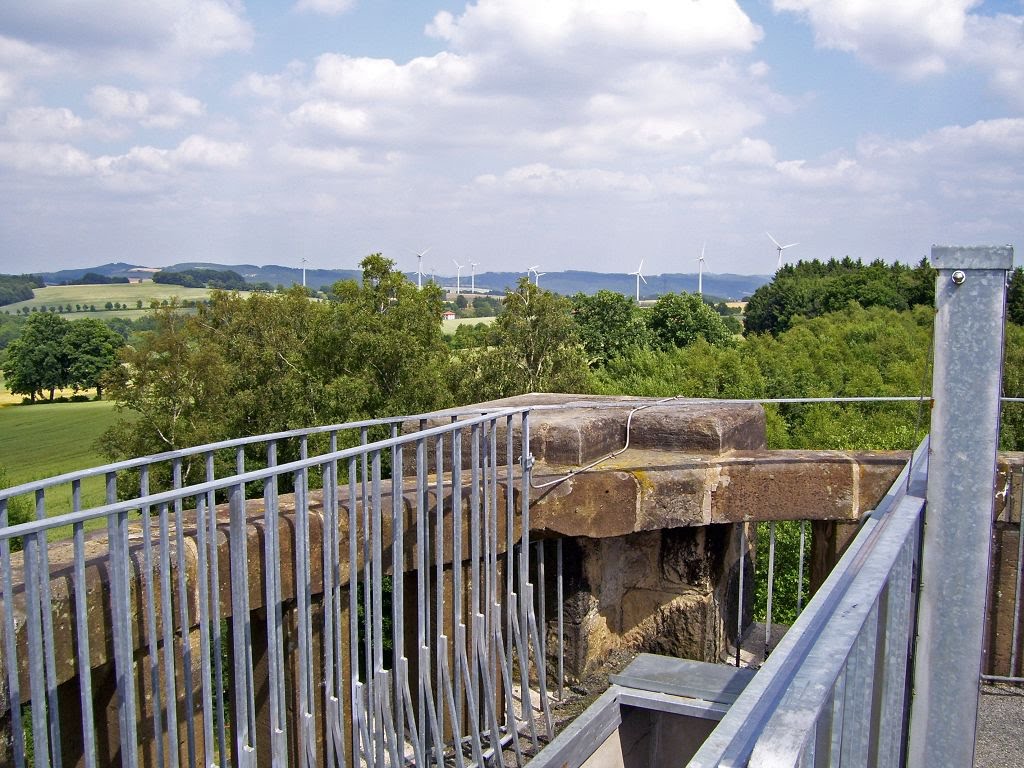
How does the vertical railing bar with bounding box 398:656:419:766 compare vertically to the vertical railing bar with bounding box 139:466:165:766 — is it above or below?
below

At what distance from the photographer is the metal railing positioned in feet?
8.05

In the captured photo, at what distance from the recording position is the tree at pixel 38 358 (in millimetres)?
65438

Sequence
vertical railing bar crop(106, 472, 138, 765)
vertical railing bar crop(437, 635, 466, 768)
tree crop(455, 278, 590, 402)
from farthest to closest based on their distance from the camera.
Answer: tree crop(455, 278, 590, 402)
vertical railing bar crop(437, 635, 466, 768)
vertical railing bar crop(106, 472, 138, 765)

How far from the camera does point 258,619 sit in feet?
12.1

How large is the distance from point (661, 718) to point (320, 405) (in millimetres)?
32896

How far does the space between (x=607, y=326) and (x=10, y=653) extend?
2386 inches

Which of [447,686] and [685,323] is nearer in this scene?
[447,686]

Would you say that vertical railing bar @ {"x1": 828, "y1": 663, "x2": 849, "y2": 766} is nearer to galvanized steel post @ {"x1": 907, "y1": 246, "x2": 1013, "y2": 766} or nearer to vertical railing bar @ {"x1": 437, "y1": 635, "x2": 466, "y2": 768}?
galvanized steel post @ {"x1": 907, "y1": 246, "x2": 1013, "y2": 766}

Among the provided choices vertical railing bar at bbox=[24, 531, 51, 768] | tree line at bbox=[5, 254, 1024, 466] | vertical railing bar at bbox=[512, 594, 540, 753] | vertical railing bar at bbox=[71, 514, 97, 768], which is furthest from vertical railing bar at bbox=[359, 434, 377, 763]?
tree line at bbox=[5, 254, 1024, 466]

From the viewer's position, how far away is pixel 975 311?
2.12 meters

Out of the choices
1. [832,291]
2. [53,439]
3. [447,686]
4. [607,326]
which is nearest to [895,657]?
[447,686]

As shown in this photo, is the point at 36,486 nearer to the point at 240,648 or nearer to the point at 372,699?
the point at 240,648

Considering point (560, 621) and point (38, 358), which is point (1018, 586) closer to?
point (560, 621)

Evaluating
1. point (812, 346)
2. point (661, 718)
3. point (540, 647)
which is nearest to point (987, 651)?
point (661, 718)
